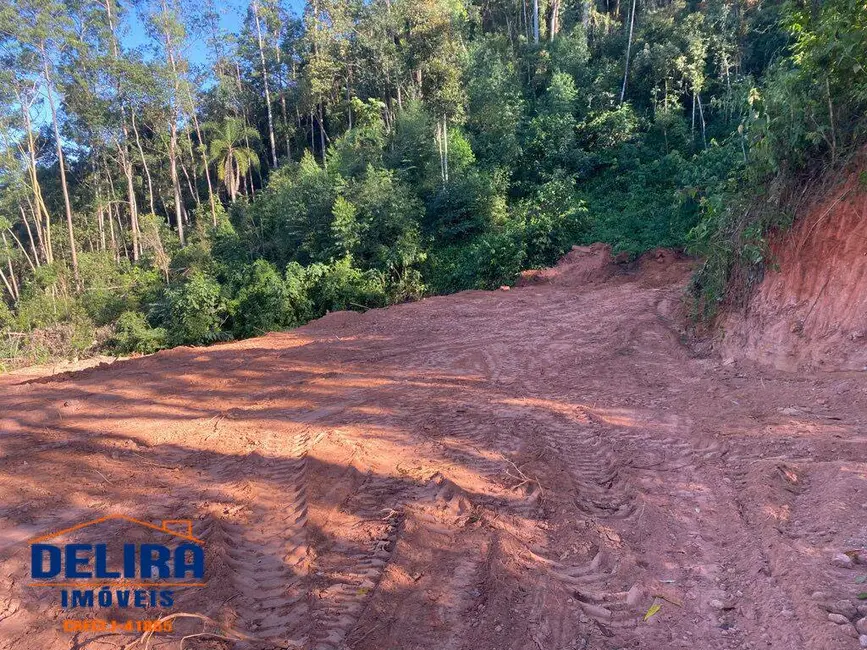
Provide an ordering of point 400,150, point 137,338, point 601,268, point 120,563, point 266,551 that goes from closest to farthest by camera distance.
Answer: point 120,563 → point 266,551 → point 601,268 → point 137,338 → point 400,150

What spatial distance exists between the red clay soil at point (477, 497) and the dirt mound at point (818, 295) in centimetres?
36

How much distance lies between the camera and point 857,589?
8.50 feet

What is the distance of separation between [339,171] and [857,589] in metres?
20.0

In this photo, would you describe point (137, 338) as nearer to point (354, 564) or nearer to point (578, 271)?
point (578, 271)

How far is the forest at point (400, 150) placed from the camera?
567 inches

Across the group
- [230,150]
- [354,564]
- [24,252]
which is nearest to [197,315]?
[354,564]

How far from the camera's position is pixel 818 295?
586 centimetres

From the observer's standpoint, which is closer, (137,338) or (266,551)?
(266,551)

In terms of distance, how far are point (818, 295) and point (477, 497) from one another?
4.67 metres

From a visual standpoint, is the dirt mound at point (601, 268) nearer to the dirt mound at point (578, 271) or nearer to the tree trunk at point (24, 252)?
the dirt mound at point (578, 271)

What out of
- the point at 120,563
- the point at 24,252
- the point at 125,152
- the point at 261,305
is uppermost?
the point at 125,152

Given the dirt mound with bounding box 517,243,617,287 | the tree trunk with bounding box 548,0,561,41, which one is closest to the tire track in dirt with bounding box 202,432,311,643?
the dirt mound with bounding box 517,243,617,287

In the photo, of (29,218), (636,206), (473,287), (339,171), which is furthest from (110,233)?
(636,206)

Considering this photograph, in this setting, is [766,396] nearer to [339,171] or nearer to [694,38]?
[339,171]
